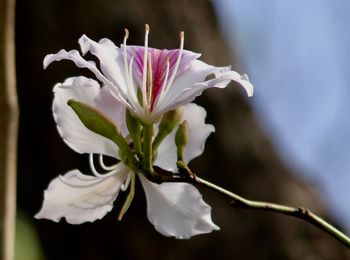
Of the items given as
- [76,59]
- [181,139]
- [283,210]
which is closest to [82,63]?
[76,59]

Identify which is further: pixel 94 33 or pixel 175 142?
pixel 94 33

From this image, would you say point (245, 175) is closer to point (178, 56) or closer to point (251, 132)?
point (251, 132)

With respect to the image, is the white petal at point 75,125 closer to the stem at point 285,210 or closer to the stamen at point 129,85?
the stamen at point 129,85

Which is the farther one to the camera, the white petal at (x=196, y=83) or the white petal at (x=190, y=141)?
the white petal at (x=190, y=141)

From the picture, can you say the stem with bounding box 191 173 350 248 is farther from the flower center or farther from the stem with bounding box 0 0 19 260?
the stem with bounding box 0 0 19 260

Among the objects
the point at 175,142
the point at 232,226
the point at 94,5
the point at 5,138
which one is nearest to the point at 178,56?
the point at 175,142

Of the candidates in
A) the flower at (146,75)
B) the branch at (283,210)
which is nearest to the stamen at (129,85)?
the flower at (146,75)

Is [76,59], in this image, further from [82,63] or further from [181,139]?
[181,139]
